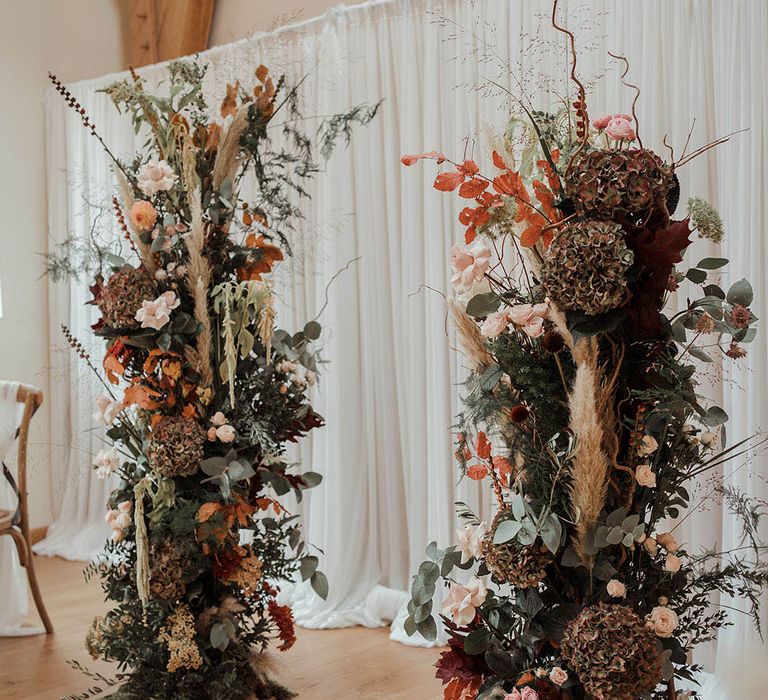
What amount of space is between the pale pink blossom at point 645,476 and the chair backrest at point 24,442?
→ 114 inches

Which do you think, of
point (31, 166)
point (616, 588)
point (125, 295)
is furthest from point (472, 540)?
point (31, 166)

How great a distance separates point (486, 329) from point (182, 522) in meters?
1.40

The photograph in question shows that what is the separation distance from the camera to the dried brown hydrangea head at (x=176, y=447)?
281cm

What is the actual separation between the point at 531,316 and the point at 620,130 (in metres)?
0.36

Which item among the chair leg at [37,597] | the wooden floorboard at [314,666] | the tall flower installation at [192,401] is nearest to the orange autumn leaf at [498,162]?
the tall flower installation at [192,401]

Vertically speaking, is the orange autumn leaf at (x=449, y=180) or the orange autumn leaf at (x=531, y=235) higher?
the orange autumn leaf at (x=449, y=180)

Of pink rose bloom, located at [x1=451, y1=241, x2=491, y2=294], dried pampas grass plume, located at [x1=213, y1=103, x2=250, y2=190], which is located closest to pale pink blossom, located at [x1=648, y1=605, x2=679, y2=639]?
pink rose bloom, located at [x1=451, y1=241, x2=491, y2=294]

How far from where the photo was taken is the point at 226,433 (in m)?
2.82

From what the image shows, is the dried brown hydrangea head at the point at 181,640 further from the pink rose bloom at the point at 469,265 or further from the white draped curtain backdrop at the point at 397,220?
the pink rose bloom at the point at 469,265

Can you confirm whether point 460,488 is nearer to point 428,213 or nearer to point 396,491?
point 396,491

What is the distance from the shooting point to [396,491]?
4031 millimetres

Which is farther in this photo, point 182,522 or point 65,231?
point 65,231

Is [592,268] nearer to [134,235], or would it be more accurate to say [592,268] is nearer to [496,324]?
[496,324]

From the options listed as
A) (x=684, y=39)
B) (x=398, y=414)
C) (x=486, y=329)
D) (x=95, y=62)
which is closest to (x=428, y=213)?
(x=398, y=414)
